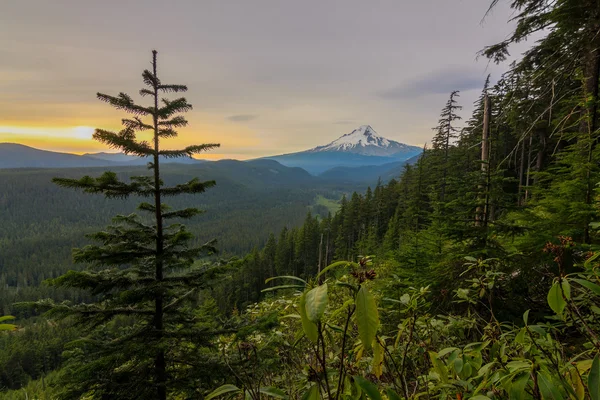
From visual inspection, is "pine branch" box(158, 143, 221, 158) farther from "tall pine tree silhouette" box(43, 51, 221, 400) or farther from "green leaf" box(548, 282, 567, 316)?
"green leaf" box(548, 282, 567, 316)

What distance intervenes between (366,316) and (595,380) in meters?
0.76

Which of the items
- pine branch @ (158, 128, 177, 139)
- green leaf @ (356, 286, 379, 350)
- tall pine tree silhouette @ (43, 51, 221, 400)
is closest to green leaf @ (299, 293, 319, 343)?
green leaf @ (356, 286, 379, 350)

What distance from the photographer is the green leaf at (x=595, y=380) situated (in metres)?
0.87

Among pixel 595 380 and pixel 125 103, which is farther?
pixel 125 103

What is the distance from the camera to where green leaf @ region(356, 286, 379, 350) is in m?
0.78

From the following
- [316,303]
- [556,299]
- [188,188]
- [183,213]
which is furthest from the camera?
[183,213]

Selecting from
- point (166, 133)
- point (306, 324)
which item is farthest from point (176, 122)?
point (306, 324)

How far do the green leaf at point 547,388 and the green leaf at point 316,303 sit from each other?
2.54 feet

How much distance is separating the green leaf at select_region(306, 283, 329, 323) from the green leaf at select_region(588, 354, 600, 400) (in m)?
0.87

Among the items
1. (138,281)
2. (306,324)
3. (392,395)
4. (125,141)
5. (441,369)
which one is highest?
(125,141)

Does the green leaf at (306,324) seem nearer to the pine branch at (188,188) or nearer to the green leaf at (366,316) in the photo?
the green leaf at (366,316)

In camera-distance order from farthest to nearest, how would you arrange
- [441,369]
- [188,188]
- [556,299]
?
1. [188,188]
2. [441,369]
3. [556,299]

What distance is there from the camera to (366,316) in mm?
818

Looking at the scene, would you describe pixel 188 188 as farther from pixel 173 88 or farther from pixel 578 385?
pixel 578 385
